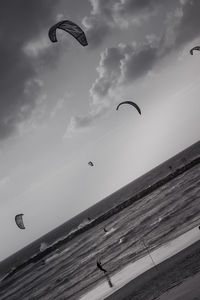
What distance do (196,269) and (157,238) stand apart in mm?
13584

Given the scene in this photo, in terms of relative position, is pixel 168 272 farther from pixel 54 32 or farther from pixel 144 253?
pixel 54 32

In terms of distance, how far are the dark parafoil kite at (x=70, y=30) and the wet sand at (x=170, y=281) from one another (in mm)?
9990

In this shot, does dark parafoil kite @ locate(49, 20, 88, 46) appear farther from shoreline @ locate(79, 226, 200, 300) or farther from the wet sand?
shoreline @ locate(79, 226, 200, 300)

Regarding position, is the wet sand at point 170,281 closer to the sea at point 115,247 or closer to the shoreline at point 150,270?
the shoreline at point 150,270

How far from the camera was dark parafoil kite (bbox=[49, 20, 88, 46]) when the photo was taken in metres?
15.4

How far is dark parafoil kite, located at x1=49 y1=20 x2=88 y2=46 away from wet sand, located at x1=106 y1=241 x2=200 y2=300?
9990 mm

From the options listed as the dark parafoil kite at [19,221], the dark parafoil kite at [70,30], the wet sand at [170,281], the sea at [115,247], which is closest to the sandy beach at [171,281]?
the wet sand at [170,281]

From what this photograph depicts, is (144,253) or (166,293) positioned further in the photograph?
(144,253)

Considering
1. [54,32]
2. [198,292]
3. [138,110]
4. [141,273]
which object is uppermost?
[54,32]

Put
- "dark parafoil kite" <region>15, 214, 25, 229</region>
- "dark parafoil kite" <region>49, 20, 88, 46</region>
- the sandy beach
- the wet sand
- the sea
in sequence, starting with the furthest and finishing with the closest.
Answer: the sea
"dark parafoil kite" <region>15, 214, 25, 229</region>
"dark parafoil kite" <region>49, 20, 88, 46</region>
the wet sand
the sandy beach

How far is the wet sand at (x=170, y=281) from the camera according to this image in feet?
44.8

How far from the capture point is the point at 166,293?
14.3 metres

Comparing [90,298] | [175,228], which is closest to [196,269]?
[90,298]

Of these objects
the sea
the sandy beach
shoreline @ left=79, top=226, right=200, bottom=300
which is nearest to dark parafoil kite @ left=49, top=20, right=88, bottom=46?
the sandy beach
